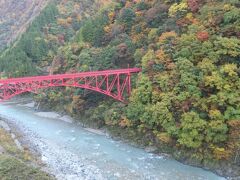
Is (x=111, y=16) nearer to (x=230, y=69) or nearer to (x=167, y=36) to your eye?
(x=167, y=36)

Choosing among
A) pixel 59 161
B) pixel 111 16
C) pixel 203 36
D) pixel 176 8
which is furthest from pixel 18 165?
pixel 111 16

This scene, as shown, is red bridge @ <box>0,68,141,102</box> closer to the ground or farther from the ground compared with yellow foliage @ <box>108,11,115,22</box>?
closer to the ground

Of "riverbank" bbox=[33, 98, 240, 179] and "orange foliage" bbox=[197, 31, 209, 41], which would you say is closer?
"riverbank" bbox=[33, 98, 240, 179]

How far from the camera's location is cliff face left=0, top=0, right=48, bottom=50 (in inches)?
3098

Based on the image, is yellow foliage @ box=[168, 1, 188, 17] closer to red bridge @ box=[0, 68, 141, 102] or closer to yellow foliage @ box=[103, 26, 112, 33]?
red bridge @ box=[0, 68, 141, 102]

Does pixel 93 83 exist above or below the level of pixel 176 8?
below

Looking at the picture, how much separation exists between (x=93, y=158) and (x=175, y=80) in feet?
27.1

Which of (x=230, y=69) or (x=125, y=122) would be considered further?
(x=125, y=122)

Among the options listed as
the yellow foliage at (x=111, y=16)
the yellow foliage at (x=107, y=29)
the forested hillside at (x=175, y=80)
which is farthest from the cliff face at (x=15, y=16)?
the forested hillside at (x=175, y=80)

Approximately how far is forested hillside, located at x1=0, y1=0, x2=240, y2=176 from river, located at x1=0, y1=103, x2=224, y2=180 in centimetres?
120

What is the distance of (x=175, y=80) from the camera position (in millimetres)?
23938

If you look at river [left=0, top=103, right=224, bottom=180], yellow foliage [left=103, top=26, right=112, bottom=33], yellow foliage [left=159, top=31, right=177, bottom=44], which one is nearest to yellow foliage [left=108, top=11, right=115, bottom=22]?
yellow foliage [left=103, top=26, right=112, bottom=33]

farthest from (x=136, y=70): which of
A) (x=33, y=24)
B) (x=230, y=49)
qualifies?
(x=33, y=24)

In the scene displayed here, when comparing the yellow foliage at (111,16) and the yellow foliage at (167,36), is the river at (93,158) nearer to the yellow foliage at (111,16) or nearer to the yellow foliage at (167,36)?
the yellow foliage at (167,36)
